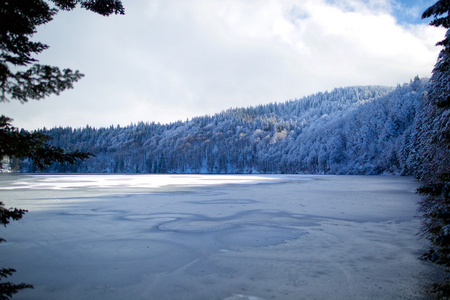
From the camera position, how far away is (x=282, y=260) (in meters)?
5.72

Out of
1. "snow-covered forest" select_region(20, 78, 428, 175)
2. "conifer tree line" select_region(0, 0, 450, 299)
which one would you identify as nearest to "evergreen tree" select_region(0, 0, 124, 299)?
"conifer tree line" select_region(0, 0, 450, 299)

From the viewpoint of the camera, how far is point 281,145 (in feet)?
504

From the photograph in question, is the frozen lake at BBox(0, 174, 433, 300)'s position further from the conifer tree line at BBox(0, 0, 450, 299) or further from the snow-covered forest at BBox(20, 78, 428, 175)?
the snow-covered forest at BBox(20, 78, 428, 175)

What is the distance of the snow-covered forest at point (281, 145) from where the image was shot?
104m

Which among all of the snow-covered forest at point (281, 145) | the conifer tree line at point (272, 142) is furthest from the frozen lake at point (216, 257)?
the snow-covered forest at point (281, 145)

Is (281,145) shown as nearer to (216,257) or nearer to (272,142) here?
(272,142)

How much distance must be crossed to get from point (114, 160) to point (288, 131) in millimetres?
125750

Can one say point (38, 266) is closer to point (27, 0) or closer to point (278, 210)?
point (27, 0)

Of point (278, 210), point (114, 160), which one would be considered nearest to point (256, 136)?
point (114, 160)

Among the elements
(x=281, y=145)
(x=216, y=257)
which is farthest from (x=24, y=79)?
(x=281, y=145)

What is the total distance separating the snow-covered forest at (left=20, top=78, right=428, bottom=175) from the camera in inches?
4102

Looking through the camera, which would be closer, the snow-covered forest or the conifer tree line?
the conifer tree line

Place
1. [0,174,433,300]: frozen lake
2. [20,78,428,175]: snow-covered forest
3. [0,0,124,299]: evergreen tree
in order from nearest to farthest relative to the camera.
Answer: [0,0,124,299]: evergreen tree
[0,174,433,300]: frozen lake
[20,78,428,175]: snow-covered forest

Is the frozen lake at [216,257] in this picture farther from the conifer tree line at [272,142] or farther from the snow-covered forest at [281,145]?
the snow-covered forest at [281,145]
